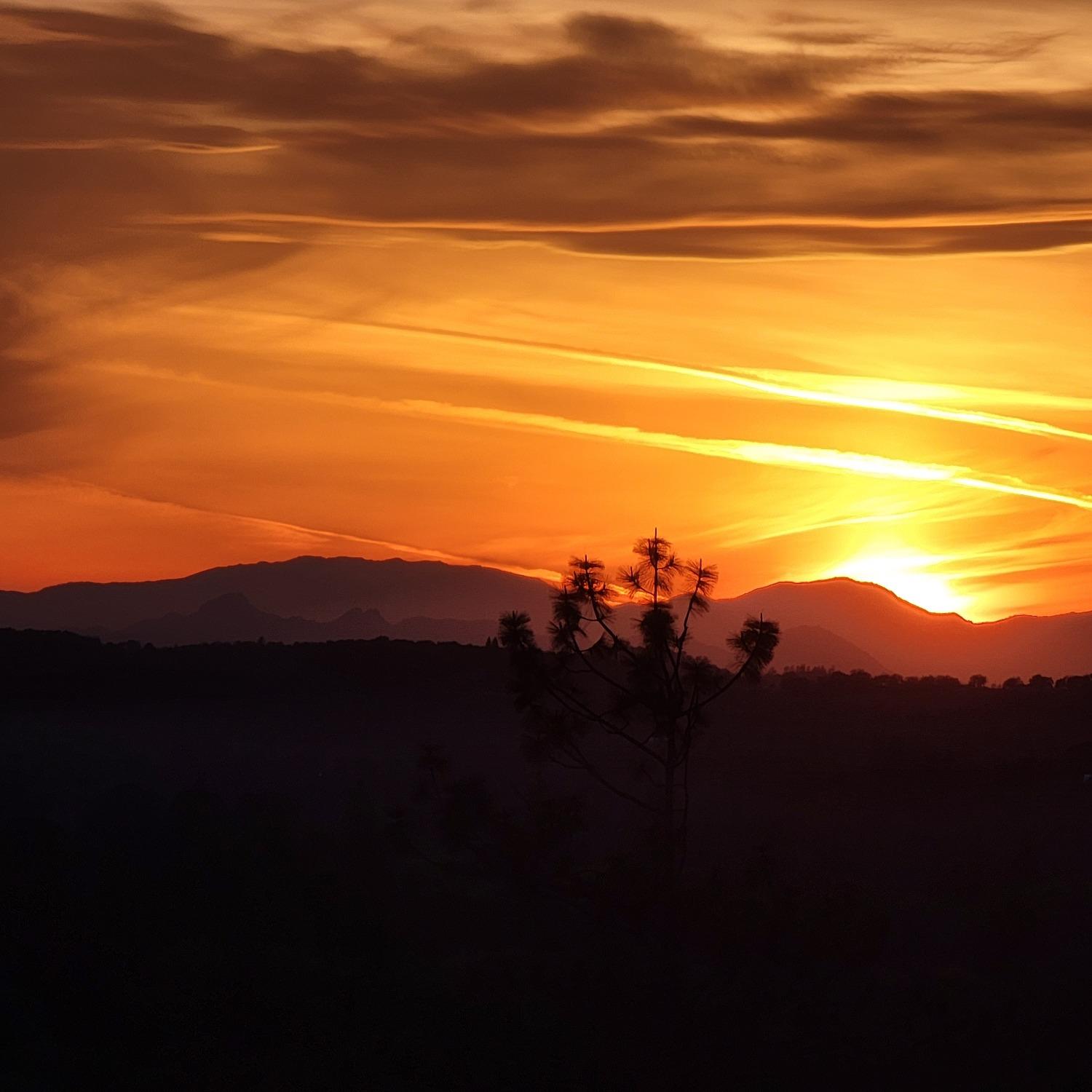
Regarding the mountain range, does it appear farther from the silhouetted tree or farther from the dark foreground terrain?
the silhouetted tree

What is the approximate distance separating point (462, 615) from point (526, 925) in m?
147

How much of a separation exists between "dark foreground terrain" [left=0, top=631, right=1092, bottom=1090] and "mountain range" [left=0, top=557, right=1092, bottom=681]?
87230mm

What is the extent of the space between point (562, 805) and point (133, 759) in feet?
47.4

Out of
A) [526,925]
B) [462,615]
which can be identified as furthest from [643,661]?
[462,615]

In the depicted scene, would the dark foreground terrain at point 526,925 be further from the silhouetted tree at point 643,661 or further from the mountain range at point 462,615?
the mountain range at point 462,615

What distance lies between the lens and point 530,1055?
22.4 metres

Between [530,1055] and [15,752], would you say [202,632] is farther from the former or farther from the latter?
[530,1055]

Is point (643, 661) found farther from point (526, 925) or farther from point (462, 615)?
point (462, 615)

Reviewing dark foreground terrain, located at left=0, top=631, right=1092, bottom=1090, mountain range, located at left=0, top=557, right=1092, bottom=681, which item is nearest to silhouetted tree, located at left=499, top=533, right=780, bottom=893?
dark foreground terrain, located at left=0, top=631, right=1092, bottom=1090

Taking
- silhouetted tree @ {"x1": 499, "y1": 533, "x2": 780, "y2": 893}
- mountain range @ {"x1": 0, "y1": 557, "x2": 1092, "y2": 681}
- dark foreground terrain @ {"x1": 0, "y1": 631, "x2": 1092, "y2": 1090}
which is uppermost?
mountain range @ {"x1": 0, "y1": 557, "x2": 1092, "y2": 681}

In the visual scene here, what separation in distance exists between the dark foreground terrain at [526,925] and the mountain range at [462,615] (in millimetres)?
87230

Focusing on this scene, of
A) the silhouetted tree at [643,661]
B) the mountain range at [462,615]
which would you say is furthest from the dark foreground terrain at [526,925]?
the mountain range at [462,615]

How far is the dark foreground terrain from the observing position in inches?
878

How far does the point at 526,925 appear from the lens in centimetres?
2725
